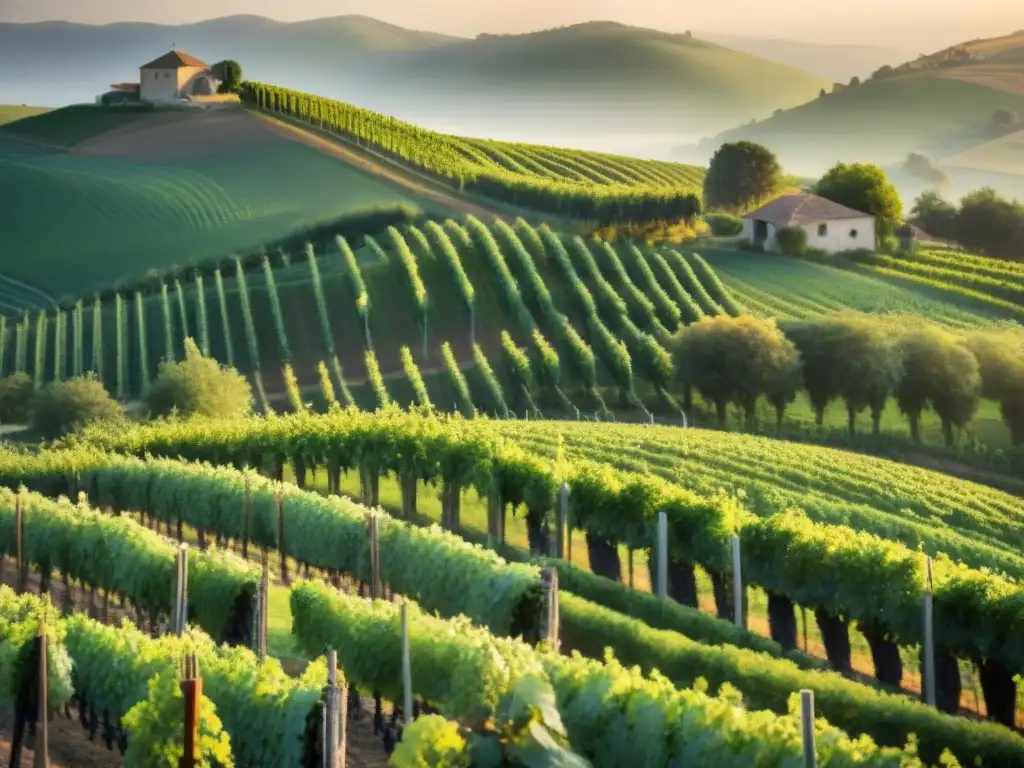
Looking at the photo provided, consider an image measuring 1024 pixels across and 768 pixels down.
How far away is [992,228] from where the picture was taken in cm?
9006

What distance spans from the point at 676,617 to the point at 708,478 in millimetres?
15771

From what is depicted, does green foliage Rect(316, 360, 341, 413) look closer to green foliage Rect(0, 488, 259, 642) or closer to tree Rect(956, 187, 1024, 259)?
green foliage Rect(0, 488, 259, 642)

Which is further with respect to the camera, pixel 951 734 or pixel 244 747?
pixel 951 734

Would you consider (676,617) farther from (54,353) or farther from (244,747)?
(54,353)

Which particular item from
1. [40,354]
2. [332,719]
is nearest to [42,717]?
[332,719]

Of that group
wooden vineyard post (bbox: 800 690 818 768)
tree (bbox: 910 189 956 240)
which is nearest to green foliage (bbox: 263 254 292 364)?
tree (bbox: 910 189 956 240)

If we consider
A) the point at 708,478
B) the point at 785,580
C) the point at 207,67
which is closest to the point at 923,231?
the point at 207,67

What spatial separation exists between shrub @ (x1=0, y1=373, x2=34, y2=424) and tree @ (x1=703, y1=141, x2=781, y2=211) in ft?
179

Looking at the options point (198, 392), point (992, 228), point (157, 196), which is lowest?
point (198, 392)

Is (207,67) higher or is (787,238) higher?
(207,67)

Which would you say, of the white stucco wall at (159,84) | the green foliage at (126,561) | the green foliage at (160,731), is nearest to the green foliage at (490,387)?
the green foliage at (126,561)

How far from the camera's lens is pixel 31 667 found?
17438mm

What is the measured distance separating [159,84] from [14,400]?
53466mm

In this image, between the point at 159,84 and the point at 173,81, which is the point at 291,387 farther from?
the point at 159,84
